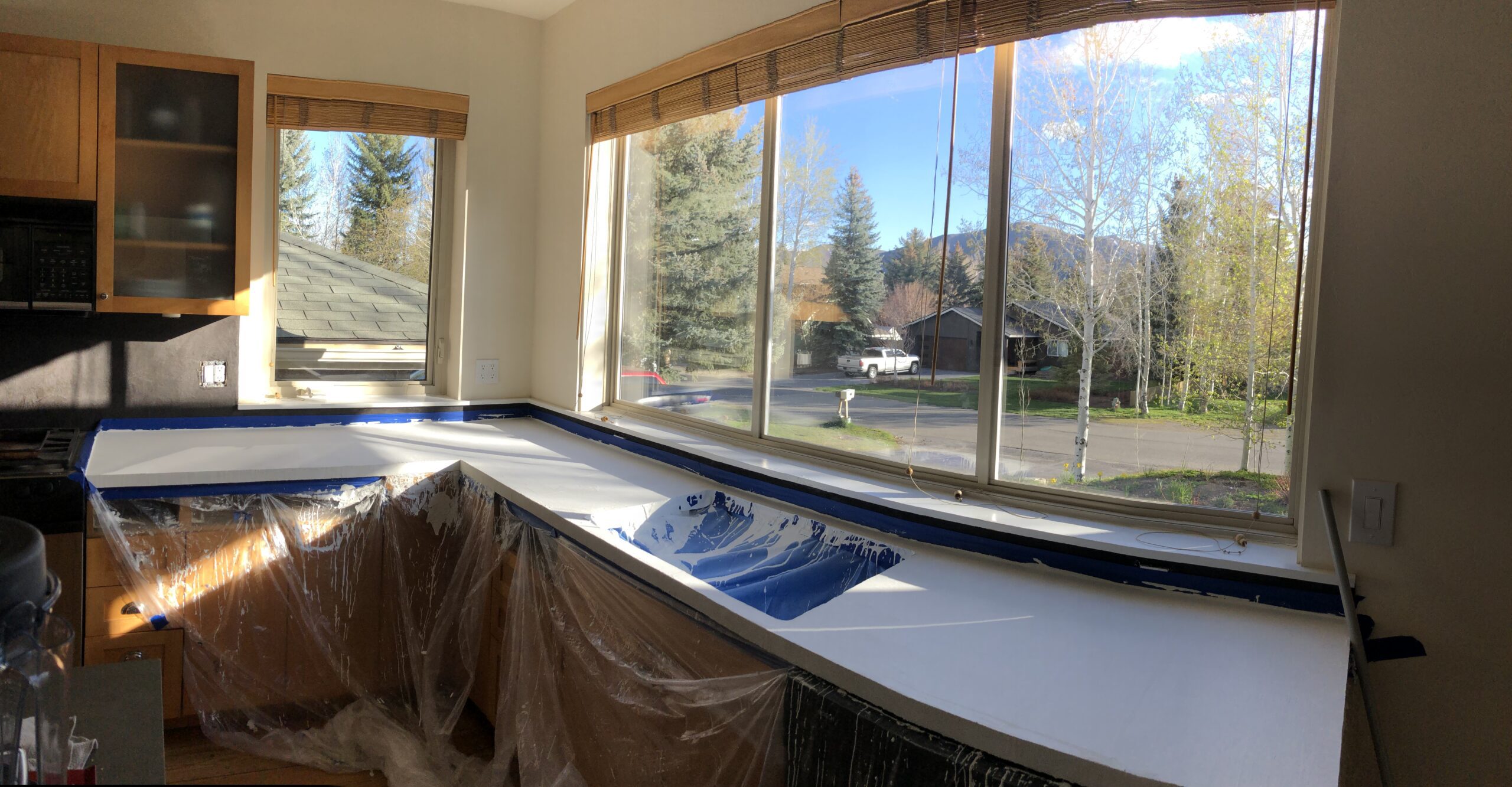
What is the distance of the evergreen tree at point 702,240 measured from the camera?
290cm

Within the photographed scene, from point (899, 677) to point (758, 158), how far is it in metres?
1.86

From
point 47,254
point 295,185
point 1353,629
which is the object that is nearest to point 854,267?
point 1353,629

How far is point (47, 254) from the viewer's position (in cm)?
294

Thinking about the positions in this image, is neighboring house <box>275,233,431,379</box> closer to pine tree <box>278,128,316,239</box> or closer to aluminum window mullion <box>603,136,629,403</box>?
pine tree <box>278,128,316,239</box>

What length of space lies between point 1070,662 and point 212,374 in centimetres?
320

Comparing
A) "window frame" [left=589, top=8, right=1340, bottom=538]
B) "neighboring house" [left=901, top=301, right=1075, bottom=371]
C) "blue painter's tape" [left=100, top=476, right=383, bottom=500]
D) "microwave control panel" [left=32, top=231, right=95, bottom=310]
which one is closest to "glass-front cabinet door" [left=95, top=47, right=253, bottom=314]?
"microwave control panel" [left=32, top=231, right=95, bottom=310]

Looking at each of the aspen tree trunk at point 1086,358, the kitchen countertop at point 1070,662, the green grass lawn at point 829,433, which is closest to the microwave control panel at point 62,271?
the kitchen countertop at point 1070,662

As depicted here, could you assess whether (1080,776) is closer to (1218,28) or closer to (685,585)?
(685,585)

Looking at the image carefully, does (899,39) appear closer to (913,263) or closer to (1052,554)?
(913,263)

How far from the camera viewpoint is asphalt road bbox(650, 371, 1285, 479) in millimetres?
1791

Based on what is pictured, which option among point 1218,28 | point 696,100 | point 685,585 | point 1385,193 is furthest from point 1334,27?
point 696,100

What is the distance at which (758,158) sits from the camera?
2822mm

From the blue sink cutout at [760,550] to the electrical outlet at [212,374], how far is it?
198 cm

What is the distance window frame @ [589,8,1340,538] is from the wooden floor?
1.18 metres
